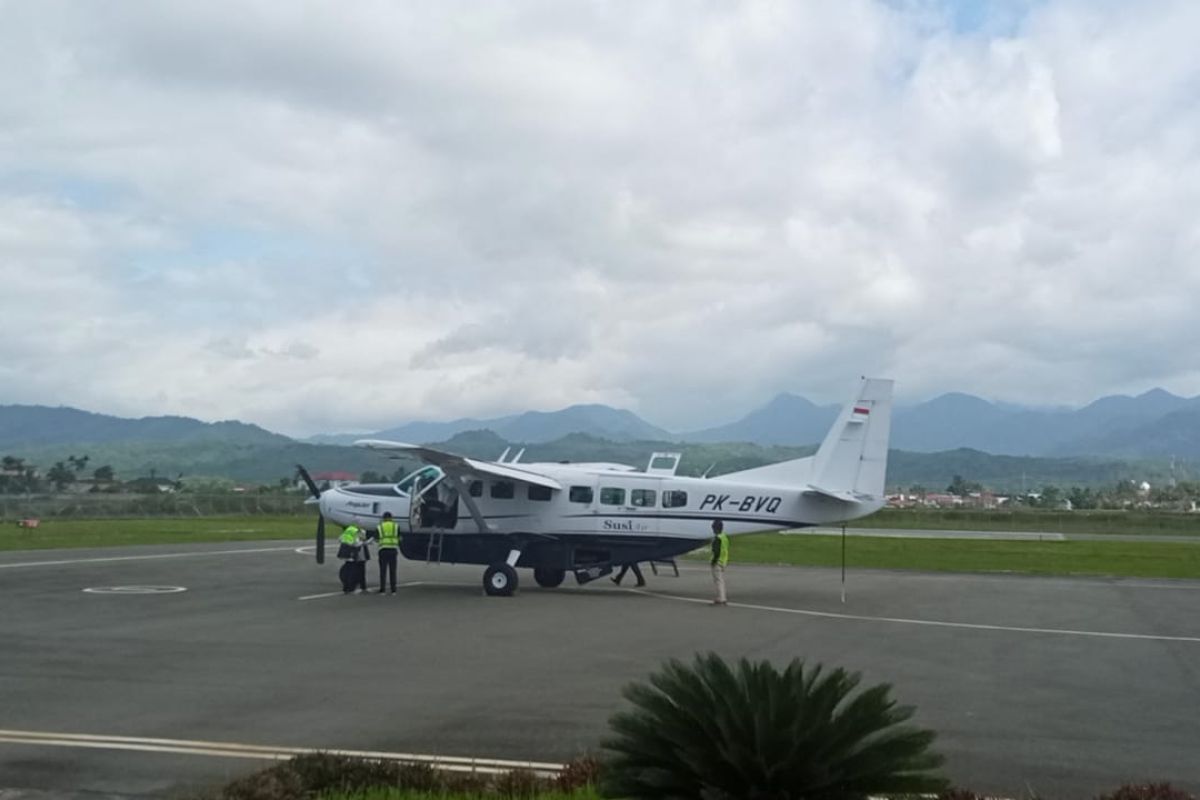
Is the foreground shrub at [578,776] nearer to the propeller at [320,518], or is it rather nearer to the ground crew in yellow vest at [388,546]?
the ground crew in yellow vest at [388,546]

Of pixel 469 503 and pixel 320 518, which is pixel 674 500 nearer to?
pixel 469 503

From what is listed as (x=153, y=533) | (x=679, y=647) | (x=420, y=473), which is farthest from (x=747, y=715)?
(x=153, y=533)

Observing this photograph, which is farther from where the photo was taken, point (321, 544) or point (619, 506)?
point (321, 544)

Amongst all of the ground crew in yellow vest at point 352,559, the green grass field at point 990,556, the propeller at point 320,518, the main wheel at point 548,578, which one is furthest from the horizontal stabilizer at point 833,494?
the green grass field at point 990,556

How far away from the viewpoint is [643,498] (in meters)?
24.4

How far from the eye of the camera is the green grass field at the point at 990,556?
34.9 meters

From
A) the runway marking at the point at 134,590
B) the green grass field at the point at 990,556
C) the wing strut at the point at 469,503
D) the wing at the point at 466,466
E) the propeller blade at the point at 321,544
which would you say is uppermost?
the wing at the point at 466,466

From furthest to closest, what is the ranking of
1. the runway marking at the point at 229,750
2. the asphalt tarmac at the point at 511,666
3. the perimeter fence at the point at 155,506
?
1. the perimeter fence at the point at 155,506
2. the asphalt tarmac at the point at 511,666
3. the runway marking at the point at 229,750

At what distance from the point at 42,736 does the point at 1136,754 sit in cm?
945

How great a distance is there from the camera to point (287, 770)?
734 centimetres

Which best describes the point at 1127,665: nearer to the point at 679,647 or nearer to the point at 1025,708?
the point at 1025,708

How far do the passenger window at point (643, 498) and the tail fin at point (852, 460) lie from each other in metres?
1.73

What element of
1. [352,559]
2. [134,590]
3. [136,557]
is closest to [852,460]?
[352,559]

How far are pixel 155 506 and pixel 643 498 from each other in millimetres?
55039
